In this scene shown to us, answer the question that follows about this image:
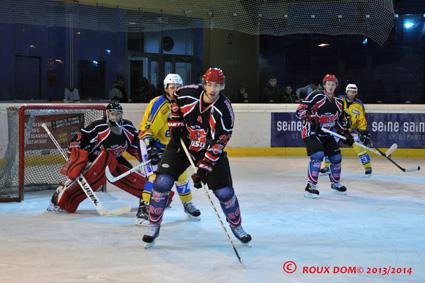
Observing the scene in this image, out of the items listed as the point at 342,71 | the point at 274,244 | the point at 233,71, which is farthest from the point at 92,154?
the point at 342,71

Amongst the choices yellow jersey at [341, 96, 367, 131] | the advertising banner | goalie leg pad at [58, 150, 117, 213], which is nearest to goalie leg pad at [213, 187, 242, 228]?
goalie leg pad at [58, 150, 117, 213]

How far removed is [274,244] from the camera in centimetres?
416

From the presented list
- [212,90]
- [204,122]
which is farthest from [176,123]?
[212,90]

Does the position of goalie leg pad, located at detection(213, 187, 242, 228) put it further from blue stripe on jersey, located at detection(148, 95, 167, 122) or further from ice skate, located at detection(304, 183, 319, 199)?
ice skate, located at detection(304, 183, 319, 199)

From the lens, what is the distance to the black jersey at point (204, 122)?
3.83 m

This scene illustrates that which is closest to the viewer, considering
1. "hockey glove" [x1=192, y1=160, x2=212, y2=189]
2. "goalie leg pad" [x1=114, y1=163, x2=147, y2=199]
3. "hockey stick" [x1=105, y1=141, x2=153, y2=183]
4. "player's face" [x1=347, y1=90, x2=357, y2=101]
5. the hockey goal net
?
"hockey glove" [x1=192, y1=160, x2=212, y2=189]

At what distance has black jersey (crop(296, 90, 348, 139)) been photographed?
20.0ft

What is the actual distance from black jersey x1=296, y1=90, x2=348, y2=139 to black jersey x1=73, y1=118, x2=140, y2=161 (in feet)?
5.20

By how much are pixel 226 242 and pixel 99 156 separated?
1.53 meters

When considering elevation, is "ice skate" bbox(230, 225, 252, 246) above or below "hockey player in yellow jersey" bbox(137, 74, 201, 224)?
below

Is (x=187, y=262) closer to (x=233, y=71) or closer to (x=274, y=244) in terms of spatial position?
(x=274, y=244)

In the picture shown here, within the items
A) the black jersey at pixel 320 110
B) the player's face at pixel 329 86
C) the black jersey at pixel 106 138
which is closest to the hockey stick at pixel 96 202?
the black jersey at pixel 106 138

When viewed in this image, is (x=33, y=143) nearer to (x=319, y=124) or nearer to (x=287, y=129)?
(x=319, y=124)

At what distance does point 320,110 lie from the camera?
6188 mm
